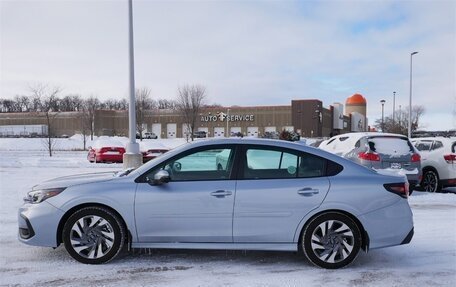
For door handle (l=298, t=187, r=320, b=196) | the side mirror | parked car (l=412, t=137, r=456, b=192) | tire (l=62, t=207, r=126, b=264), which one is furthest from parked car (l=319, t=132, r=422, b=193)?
tire (l=62, t=207, r=126, b=264)

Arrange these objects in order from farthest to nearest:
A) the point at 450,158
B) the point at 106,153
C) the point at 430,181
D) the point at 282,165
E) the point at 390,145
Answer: the point at 106,153 → the point at 430,181 → the point at 450,158 → the point at 390,145 → the point at 282,165

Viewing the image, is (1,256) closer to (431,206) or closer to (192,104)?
(431,206)

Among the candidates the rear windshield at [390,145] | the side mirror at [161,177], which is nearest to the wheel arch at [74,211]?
the side mirror at [161,177]

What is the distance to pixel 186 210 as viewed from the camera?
4824 mm

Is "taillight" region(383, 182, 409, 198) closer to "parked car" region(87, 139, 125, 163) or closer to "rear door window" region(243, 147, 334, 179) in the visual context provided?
"rear door window" region(243, 147, 334, 179)

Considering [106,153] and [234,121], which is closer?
[106,153]

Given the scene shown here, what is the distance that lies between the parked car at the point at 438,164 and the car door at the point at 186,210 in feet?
27.2

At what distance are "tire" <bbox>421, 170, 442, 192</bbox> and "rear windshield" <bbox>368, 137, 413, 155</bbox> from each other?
1.81m

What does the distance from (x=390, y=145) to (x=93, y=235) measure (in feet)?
24.6

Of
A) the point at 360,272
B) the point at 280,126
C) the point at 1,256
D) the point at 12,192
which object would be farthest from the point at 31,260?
the point at 280,126

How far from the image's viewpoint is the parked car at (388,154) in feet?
32.0

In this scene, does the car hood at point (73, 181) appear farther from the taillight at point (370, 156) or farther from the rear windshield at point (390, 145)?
the rear windshield at point (390, 145)

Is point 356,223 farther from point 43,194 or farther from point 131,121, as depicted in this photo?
point 131,121

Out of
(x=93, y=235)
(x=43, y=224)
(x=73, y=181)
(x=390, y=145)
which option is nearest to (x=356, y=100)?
(x=390, y=145)
